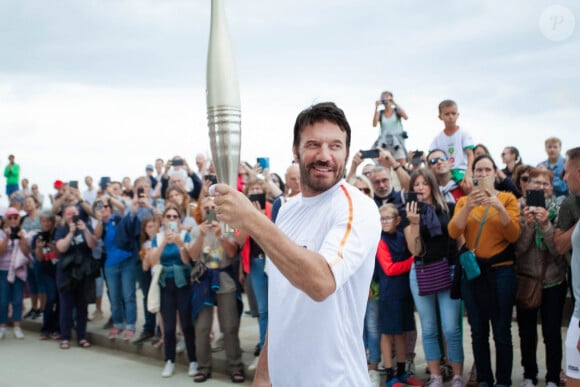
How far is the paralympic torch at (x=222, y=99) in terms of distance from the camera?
1.70m

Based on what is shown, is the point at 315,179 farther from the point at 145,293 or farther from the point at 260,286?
the point at 145,293

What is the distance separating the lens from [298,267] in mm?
1791

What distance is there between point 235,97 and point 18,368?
7116mm

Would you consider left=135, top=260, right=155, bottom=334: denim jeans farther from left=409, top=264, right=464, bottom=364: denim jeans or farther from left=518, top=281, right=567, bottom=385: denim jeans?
left=518, top=281, right=567, bottom=385: denim jeans

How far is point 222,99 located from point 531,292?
4.39 meters

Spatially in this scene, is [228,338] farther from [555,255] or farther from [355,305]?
[355,305]

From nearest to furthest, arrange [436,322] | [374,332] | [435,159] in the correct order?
[436,322], [374,332], [435,159]

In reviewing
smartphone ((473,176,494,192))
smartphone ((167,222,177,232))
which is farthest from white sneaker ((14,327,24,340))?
smartphone ((473,176,494,192))

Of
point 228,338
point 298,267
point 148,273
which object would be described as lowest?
point 228,338

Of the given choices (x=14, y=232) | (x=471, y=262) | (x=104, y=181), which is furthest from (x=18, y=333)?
(x=471, y=262)

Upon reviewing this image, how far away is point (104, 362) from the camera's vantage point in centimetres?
787

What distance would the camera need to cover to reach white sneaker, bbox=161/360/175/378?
23.2 feet

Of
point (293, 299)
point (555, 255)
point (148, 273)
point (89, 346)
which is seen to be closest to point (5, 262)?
point (89, 346)

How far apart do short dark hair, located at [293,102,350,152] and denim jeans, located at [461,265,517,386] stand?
3.46 m
